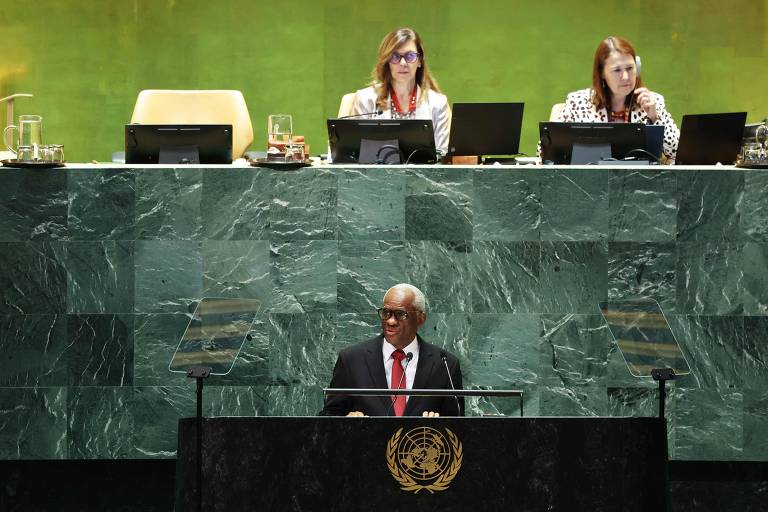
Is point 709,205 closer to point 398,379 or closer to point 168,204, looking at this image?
point 398,379

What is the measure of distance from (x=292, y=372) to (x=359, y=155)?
1.21 metres

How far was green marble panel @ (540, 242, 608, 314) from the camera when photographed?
17.7ft

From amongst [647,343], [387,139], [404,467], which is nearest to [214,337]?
[404,467]

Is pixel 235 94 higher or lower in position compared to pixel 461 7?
lower

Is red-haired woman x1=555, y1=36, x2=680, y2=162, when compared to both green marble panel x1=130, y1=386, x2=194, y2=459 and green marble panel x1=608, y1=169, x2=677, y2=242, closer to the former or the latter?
A: green marble panel x1=608, y1=169, x2=677, y2=242

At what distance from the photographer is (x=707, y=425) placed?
533 cm

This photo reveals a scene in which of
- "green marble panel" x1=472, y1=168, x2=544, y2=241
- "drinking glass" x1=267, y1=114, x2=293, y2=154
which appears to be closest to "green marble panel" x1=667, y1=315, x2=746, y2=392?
"green marble panel" x1=472, y1=168, x2=544, y2=241

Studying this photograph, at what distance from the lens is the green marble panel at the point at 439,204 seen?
543cm

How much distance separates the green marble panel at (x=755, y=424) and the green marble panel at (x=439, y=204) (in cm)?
146

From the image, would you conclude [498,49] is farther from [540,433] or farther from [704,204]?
[540,433]

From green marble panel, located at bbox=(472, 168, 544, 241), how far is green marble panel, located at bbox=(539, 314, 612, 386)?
465 millimetres

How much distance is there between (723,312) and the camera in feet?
17.6

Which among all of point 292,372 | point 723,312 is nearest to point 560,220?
point 723,312

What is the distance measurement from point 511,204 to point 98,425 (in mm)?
2137
